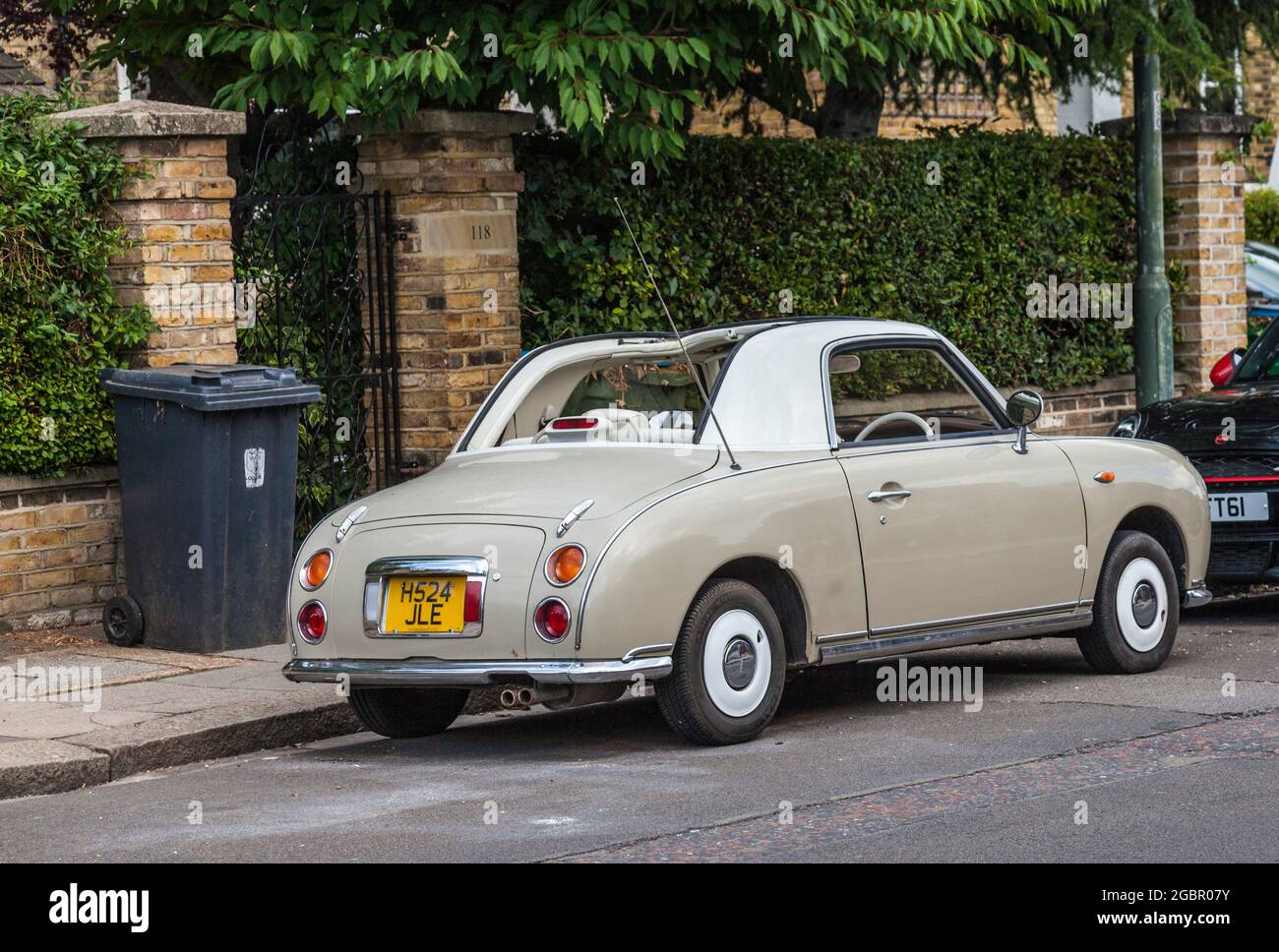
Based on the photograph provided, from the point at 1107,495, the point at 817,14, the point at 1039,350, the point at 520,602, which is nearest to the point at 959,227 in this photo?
the point at 1039,350

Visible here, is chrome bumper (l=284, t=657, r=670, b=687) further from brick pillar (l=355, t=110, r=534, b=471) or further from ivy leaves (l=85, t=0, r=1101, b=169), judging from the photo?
brick pillar (l=355, t=110, r=534, b=471)

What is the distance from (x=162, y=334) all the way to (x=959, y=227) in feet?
20.4

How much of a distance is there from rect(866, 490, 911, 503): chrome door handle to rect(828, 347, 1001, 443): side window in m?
0.27

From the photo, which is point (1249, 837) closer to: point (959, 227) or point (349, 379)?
point (349, 379)

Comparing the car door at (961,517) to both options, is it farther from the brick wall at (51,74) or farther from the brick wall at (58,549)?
the brick wall at (51,74)

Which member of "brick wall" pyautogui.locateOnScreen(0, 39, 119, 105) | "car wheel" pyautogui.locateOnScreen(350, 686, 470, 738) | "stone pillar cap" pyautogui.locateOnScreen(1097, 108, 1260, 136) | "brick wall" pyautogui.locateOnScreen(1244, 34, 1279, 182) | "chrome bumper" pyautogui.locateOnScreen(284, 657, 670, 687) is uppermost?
"brick wall" pyautogui.locateOnScreen(1244, 34, 1279, 182)

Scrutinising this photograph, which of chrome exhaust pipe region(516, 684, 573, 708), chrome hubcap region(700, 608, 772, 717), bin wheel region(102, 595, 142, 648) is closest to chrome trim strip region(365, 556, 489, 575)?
chrome exhaust pipe region(516, 684, 573, 708)

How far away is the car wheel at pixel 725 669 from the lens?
23.2 feet

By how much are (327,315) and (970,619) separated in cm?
460

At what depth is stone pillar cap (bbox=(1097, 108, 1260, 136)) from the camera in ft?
51.4

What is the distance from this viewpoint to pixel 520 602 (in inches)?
270

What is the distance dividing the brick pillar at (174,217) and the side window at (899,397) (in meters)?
3.18

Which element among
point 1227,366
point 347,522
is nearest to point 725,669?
point 347,522

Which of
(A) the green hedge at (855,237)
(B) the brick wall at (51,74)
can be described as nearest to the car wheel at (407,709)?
(A) the green hedge at (855,237)
